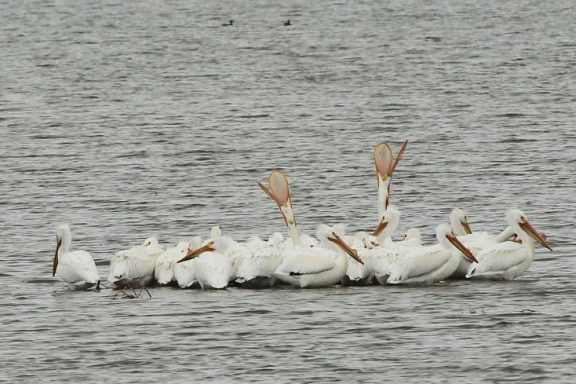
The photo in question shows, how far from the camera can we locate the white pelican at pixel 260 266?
53.2ft

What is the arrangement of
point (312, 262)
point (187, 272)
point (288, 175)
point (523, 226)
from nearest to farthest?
1. point (312, 262)
2. point (187, 272)
3. point (523, 226)
4. point (288, 175)

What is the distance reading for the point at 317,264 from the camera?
16125mm

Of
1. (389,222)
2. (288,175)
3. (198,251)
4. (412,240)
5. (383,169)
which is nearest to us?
(198,251)

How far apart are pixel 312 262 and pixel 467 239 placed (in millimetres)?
1797

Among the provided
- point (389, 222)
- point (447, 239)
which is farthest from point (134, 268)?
point (447, 239)

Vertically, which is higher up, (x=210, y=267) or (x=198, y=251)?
(x=198, y=251)

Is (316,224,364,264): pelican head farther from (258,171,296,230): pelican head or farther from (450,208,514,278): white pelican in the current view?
(450,208,514,278): white pelican

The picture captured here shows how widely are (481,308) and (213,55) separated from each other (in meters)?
30.9

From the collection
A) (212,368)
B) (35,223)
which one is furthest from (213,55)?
(212,368)

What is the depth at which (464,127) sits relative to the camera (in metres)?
29.4

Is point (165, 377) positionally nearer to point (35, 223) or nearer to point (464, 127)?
point (35, 223)

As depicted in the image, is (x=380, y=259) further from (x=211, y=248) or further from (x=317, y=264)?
(x=211, y=248)

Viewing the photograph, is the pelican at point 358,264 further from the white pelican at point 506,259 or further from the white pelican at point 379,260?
the white pelican at point 506,259

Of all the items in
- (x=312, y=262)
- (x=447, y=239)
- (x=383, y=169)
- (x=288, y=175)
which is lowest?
(x=312, y=262)
